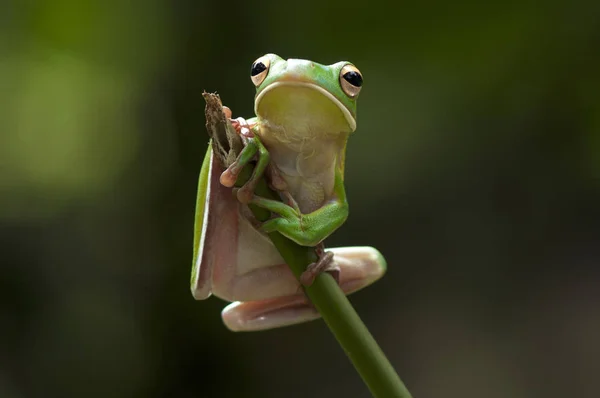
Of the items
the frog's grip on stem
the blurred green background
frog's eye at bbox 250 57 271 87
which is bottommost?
the blurred green background

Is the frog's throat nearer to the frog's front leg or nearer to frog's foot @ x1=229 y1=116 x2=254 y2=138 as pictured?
frog's foot @ x1=229 y1=116 x2=254 y2=138

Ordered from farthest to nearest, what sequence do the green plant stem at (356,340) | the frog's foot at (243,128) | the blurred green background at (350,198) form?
the blurred green background at (350,198), the frog's foot at (243,128), the green plant stem at (356,340)

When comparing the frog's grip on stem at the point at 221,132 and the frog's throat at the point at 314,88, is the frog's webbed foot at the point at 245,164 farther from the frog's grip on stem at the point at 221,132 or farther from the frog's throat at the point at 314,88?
the frog's throat at the point at 314,88

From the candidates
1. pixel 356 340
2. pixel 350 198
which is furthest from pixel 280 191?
pixel 350 198

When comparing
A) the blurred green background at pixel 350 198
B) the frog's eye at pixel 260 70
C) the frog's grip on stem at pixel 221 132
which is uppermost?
the frog's eye at pixel 260 70

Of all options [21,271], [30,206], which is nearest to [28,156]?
[30,206]

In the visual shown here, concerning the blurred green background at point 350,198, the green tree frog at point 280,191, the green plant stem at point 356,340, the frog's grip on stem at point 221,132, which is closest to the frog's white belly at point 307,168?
the green tree frog at point 280,191

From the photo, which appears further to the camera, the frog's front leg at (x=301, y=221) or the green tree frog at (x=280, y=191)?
the green tree frog at (x=280, y=191)

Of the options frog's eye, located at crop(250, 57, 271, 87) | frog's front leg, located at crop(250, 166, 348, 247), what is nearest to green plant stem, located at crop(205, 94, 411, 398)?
frog's front leg, located at crop(250, 166, 348, 247)
